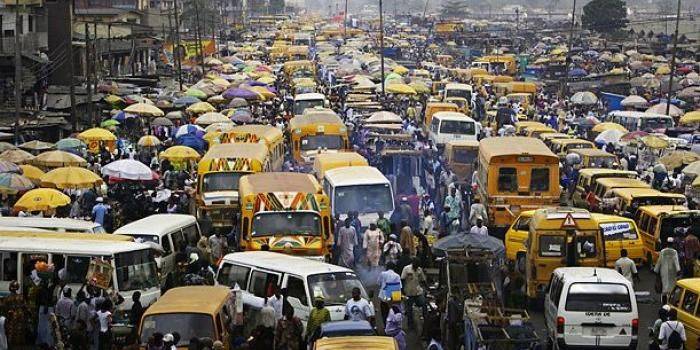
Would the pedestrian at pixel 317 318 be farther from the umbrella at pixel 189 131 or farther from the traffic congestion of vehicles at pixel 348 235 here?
the umbrella at pixel 189 131

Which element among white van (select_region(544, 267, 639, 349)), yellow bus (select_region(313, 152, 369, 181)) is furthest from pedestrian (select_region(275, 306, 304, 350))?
yellow bus (select_region(313, 152, 369, 181))

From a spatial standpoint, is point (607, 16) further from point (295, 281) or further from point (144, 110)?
point (295, 281)

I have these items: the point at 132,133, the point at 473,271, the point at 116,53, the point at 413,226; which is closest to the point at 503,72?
the point at 116,53

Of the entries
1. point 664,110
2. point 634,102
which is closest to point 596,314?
point 664,110

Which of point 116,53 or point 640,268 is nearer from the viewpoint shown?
point 640,268

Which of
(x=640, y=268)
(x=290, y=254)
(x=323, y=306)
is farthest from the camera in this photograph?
(x=640, y=268)

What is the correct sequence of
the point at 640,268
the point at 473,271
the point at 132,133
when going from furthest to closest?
the point at 132,133, the point at 640,268, the point at 473,271

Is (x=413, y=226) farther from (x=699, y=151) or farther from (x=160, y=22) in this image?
(x=160, y=22)
